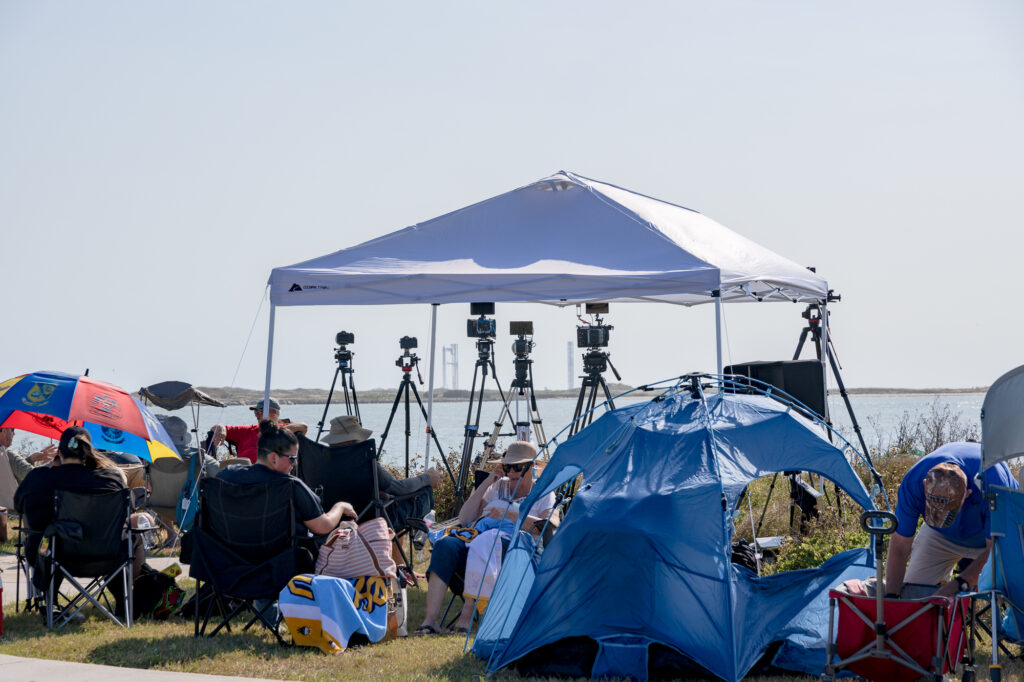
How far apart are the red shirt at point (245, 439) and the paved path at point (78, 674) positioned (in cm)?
363

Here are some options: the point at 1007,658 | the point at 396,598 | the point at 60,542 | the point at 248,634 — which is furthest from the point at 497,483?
the point at 1007,658

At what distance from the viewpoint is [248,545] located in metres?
5.36

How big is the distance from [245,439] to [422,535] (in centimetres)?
204

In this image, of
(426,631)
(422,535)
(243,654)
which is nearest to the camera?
(243,654)

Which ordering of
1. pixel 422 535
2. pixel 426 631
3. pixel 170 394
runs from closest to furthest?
pixel 426 631
pixel 422 535
pixel 170 394

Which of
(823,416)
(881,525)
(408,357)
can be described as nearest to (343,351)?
(408,357)

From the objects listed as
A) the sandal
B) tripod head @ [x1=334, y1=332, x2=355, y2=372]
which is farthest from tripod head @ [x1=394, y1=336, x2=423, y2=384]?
the sandal

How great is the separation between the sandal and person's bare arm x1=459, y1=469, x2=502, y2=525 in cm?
92

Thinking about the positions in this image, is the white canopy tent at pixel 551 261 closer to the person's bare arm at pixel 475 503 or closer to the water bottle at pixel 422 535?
the person's bare arm at pixel 475 503

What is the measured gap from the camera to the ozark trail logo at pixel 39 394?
20.8 ft

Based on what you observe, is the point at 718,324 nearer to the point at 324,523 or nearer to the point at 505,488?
the point at 505,488

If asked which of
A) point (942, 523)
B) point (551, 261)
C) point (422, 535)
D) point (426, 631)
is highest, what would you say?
point (551, 261)

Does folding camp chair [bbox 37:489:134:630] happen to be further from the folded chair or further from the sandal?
the sandal

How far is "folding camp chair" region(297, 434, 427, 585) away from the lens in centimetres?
627
